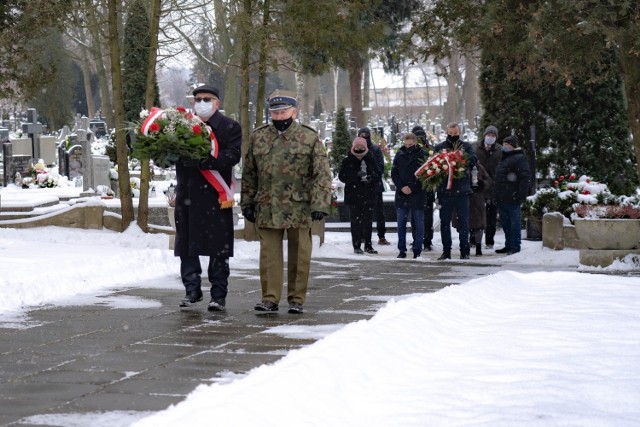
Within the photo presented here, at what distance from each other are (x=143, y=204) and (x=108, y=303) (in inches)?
329

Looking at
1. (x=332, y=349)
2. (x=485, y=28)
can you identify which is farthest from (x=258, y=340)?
(x=485, y=28)

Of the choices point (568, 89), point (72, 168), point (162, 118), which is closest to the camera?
point (162, 118)

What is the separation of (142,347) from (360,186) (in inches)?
431

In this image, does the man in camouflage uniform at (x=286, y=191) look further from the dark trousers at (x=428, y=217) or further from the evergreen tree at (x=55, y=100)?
the evergreen tree at (x=55, y=100)

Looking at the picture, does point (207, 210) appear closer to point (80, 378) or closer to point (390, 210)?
point (80, 378)

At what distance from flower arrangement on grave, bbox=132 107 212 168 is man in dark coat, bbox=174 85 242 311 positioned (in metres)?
0.14

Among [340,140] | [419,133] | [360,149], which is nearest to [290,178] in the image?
[360,149]

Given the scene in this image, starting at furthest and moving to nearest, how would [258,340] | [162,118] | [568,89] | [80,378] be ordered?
[568,89], [162,118], [258,340], [80,378]

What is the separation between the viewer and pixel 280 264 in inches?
402

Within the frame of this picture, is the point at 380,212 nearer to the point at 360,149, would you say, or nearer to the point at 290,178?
the point at 360,149

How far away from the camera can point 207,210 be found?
399 inches

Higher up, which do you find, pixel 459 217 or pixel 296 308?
pixel 459 217

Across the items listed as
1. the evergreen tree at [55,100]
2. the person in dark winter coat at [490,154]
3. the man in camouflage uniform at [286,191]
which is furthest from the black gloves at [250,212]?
the evergreen tree at [55,100]

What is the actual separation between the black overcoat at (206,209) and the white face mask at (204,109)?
0.33ft
